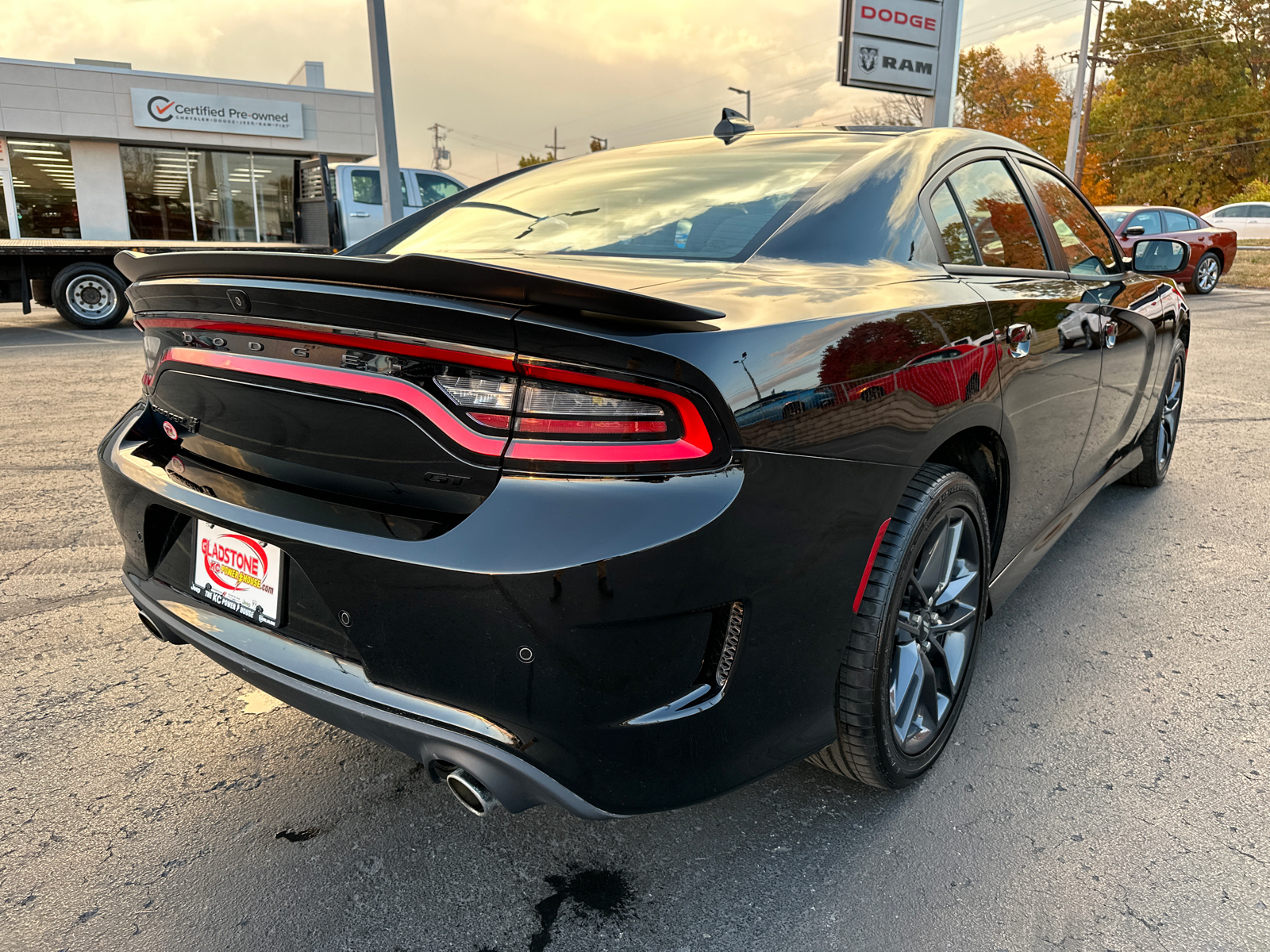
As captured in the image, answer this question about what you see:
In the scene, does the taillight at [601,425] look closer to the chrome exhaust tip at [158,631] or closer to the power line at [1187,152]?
the chrome exhaust tip at [158,631]

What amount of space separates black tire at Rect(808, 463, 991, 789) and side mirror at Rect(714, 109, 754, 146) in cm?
139

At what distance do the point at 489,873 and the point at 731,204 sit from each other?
1701mm

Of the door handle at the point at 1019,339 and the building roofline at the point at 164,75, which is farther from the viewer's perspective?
the building roofline at the point at 164,75

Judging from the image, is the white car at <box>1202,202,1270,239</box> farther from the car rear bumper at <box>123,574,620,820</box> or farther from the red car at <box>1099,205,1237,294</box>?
the car rear bumper at <box>123,574,620,820</box>

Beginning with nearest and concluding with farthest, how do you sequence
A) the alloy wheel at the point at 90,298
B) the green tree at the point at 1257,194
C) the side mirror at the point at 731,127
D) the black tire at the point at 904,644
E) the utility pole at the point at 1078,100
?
the black tire at the point at 904,644, the side mirror at the point at 731,127, the alloy wheel at the point at 90,298, the utility pole at the point at 1078,100, the green tree at the point at 1257,194

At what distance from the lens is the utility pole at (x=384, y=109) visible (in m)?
11.1

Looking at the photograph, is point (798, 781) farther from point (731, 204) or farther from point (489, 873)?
point (731, 204)

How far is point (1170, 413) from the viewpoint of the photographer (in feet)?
15.0

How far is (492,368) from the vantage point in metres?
1.48

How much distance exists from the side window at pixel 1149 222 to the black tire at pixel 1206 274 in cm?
139

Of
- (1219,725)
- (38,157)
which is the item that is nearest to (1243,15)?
(38,157)

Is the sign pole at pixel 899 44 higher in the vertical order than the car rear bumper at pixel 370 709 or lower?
higher

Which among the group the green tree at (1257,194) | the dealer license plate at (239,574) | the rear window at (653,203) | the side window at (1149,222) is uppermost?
the green tree at (1257,194)

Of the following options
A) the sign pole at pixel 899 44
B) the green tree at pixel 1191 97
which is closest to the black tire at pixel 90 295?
the sign pole at pixel 899 44
